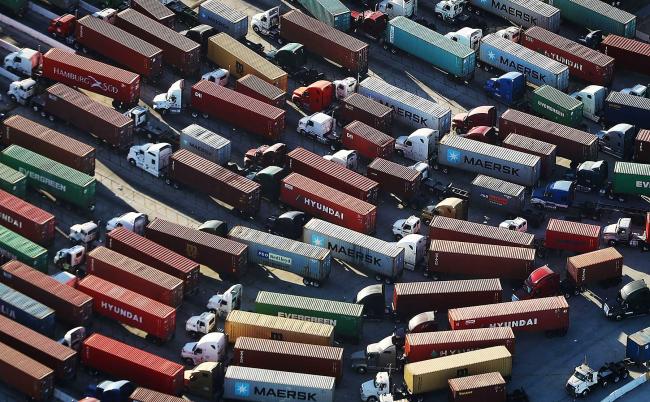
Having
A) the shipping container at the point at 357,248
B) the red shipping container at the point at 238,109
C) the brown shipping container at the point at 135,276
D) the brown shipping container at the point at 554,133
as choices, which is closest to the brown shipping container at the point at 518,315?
the shipping container at the point at 357,248

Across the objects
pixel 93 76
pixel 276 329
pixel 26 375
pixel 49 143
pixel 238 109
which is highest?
pixel 93 76

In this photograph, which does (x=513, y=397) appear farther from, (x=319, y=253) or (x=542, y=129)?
(x=542, y=129)

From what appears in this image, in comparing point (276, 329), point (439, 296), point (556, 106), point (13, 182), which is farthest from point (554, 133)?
point (13, 182)

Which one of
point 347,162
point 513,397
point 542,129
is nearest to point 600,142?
point 542,129

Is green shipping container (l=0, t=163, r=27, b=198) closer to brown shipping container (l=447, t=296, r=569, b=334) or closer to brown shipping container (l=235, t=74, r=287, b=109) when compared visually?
brown shipping container (l=235, t=74, r=287, b=109)

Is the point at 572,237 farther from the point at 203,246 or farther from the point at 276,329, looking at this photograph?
the point at 203,246

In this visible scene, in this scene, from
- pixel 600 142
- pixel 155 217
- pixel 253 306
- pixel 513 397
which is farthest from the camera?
pixel 600 142

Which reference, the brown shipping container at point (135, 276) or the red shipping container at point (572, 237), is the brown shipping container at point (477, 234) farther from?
the brown shipping container at point (135, 276)
